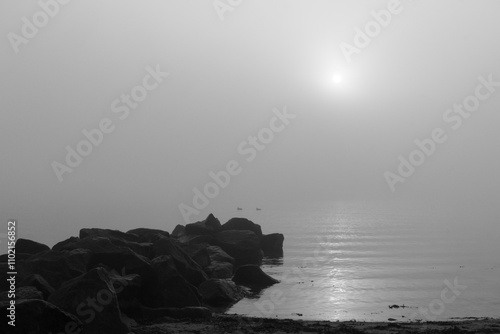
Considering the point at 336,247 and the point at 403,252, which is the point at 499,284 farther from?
the point at 336,247

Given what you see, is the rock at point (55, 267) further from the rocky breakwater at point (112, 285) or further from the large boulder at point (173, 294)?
the large boulder at point (173, 294)

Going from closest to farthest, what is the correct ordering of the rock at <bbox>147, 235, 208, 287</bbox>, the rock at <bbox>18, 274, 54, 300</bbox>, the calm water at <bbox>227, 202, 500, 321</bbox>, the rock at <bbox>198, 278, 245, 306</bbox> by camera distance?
the rock at <bbox>18, 274, 54, 300</bbox> → the calm water at <bbox>227, 202, 500, 321</bbox> → the rock at <bbox>198, 278, 245, 306</bbox> → the rock at <bbox>147, 235, 208, 287</bbox>

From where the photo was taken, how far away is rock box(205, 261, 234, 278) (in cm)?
3619

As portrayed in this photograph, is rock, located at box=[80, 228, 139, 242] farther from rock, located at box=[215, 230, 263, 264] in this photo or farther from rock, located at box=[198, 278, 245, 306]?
rock, located at box=[215, 230, 263, 264]

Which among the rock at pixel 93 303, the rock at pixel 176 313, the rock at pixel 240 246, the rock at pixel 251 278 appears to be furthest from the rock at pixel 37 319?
the rock at pixel 240 246

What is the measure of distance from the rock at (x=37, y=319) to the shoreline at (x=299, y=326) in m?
3.55

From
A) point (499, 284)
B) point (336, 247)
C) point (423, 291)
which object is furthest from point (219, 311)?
point (336, 247)

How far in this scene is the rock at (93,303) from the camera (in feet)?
57.5

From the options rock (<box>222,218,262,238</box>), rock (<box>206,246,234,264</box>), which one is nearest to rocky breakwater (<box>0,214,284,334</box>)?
rock (<box>206,246,234,264</box>)

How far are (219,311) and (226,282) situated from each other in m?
3.83

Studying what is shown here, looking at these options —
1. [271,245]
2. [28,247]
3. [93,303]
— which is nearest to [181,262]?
[93,303]

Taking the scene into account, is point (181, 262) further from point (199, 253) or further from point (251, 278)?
point (199, 253)

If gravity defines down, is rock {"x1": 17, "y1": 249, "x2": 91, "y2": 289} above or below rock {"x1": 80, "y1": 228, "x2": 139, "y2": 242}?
below

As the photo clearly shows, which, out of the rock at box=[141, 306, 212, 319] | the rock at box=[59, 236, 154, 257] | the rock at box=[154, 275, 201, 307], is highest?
the rock at box=[59, 236, 154, 257]
